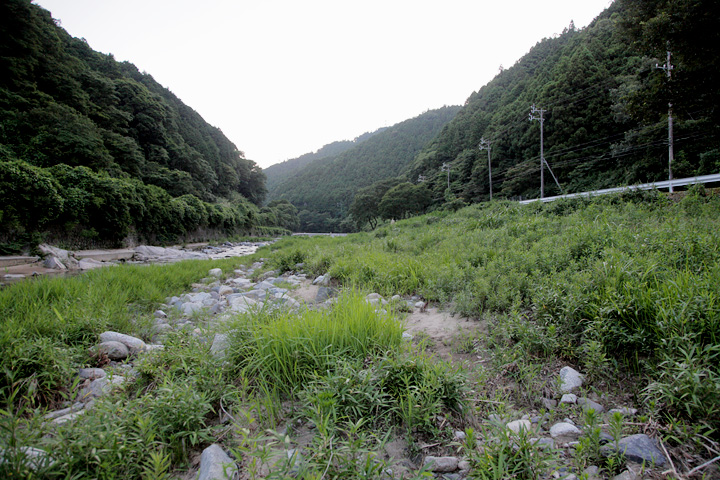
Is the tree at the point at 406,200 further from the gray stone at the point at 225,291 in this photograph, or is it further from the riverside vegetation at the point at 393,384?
the riverside vegetation at the point at 393,384

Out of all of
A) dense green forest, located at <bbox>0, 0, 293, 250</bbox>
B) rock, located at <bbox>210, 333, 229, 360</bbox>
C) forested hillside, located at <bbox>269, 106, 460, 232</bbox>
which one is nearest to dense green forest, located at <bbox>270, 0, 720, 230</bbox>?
rock, located at <bbox>210, 333, 229, 360</bbox>

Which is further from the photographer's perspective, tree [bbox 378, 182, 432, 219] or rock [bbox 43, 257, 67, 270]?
tree [bbox 378, 182, 432, 219]

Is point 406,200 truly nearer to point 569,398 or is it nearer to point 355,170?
point 355,170

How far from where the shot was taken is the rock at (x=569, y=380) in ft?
5.64

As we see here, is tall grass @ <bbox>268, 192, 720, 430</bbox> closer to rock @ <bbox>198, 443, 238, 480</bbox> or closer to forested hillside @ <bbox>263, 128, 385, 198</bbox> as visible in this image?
rock @ <bbox>198, 443, 238, 480</bbox>

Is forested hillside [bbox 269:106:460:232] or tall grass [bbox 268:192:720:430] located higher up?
forested hillside [bbox 269:106:460:232]

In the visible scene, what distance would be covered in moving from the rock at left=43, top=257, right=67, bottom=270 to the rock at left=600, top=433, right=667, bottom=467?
14680 millimetres

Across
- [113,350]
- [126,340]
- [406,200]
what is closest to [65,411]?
[113,350]

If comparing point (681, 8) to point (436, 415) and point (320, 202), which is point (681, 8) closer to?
point (436, 415)

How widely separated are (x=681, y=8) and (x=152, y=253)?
78.4 ft

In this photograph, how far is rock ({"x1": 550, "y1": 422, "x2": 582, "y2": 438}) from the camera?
54.9 inches

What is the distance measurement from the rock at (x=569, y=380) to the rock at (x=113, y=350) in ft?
10.8

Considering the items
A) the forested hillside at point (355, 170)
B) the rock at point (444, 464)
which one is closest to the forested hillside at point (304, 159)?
the forested hillside at point (355, 170)

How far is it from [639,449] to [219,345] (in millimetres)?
2520
